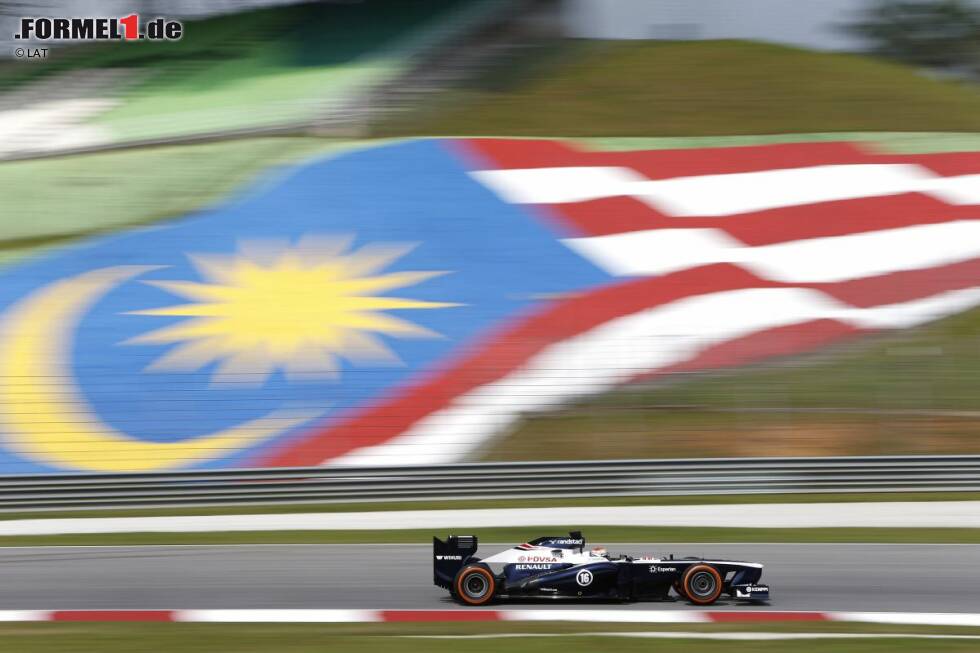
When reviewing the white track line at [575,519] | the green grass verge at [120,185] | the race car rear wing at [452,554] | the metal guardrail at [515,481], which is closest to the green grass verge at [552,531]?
the white track line at [575,519]

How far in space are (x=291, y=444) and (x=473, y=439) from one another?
2643mm

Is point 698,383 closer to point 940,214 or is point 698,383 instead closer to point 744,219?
point 744,219

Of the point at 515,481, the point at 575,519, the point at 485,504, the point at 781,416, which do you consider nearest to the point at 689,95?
the point at 781,416

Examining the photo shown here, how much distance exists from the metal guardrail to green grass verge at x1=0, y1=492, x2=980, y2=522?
11cm

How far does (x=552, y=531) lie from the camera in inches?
486

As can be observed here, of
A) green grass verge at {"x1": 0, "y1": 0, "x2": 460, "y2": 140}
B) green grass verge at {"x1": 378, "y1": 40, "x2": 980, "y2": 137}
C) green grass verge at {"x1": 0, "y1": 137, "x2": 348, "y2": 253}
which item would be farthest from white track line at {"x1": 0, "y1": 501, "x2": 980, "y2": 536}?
green grass verge at {"x1": 0, "y1": 0, "x2": 460, "y2": 140}

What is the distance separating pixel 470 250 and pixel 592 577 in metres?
12.5

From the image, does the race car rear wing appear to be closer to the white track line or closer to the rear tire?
the rear tire

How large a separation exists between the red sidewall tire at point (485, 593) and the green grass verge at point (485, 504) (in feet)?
22.2

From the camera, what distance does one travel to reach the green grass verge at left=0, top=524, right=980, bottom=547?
462 inches

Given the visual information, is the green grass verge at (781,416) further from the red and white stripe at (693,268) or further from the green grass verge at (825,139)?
the green grass verge at (825,139)

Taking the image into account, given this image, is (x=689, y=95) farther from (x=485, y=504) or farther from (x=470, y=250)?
(x=485, y=504)

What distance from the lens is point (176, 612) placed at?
7957 millimetres

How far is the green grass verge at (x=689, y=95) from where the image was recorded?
2388 centimetres
